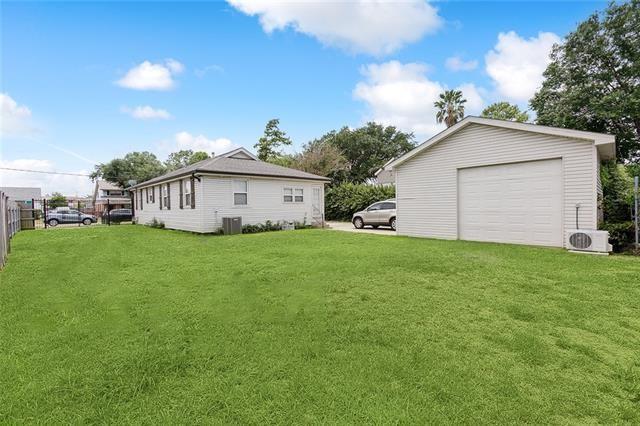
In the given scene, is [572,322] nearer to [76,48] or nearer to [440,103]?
[76,48]

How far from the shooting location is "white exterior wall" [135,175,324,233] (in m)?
14.2

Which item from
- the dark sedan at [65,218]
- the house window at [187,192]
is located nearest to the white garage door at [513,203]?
the house window at [187,192]

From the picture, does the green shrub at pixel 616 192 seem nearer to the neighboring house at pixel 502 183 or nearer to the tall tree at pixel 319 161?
the neighboring house at pixel 502 183

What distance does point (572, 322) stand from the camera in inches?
146

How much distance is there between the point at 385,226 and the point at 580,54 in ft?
54.2

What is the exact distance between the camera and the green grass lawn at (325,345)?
2.25 m

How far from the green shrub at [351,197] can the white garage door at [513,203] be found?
36.2 ft

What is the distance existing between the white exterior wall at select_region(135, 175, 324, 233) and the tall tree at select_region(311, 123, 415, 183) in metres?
22.0

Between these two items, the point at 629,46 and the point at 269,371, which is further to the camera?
the point at 629,46

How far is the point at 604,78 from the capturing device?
61.0 feet

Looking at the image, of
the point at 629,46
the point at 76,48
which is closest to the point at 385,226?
the point at 76,48

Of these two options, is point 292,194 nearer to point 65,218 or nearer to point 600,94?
point 600,94

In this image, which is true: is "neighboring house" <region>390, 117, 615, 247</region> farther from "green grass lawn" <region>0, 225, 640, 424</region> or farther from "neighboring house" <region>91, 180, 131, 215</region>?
"neighboring house" <region>91, 180, 131, 215</region>

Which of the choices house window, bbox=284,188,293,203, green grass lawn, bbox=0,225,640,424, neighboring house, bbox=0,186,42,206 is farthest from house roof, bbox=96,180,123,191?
green grass lawn, bbox=0,225,640,424
